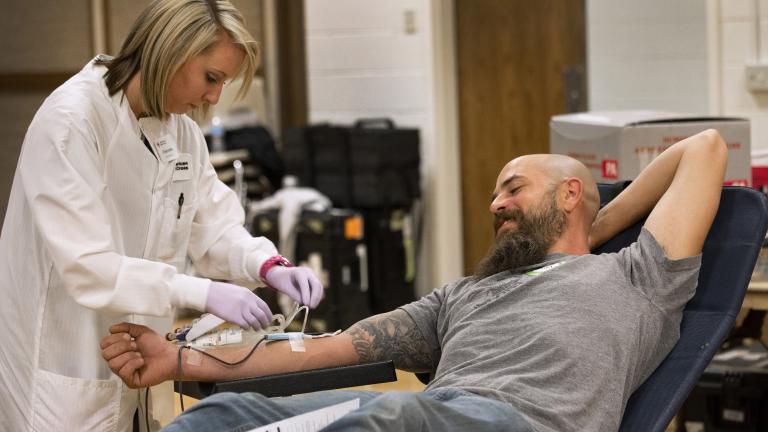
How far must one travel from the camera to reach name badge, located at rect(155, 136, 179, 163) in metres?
2.18

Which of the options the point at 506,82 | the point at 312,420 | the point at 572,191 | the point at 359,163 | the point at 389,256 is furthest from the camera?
the point at 506,82

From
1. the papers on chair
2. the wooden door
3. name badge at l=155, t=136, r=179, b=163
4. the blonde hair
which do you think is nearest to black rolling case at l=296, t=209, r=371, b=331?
the wooden door

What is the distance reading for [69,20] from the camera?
4902 mm

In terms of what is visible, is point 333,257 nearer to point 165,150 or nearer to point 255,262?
point 255,262

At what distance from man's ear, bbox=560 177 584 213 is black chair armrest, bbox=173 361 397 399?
0.58m

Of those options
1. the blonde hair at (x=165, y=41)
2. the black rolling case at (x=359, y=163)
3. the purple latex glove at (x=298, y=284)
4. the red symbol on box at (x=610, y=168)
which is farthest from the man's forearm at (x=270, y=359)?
the black rolling case at (x=359, y=163)

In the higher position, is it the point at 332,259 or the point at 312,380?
the point at 312,380

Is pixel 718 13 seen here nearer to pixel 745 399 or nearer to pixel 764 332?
pixel 764 332

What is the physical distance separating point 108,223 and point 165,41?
344 mm

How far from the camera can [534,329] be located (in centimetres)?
212

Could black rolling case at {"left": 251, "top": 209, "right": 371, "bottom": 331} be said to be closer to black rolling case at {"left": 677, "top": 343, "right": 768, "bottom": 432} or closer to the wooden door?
the wooden door

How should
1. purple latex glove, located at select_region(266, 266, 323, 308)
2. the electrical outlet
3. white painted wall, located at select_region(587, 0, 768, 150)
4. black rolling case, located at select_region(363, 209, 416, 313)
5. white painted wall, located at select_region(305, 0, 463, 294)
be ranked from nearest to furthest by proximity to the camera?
purple latex glove, located at select_region(266, 266, 323, 308) → the electrical outlet → white painted wall, located at select_region(587, 0, 768, 150) → black rolling case, located at select_region(363, 209, 416, 313) → white painted wall, located at select_region(305, 0, 463, 294)

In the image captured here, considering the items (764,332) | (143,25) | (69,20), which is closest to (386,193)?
(69,20)

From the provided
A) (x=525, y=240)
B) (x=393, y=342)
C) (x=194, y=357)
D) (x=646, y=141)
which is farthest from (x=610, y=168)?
(x=194, y=357)
